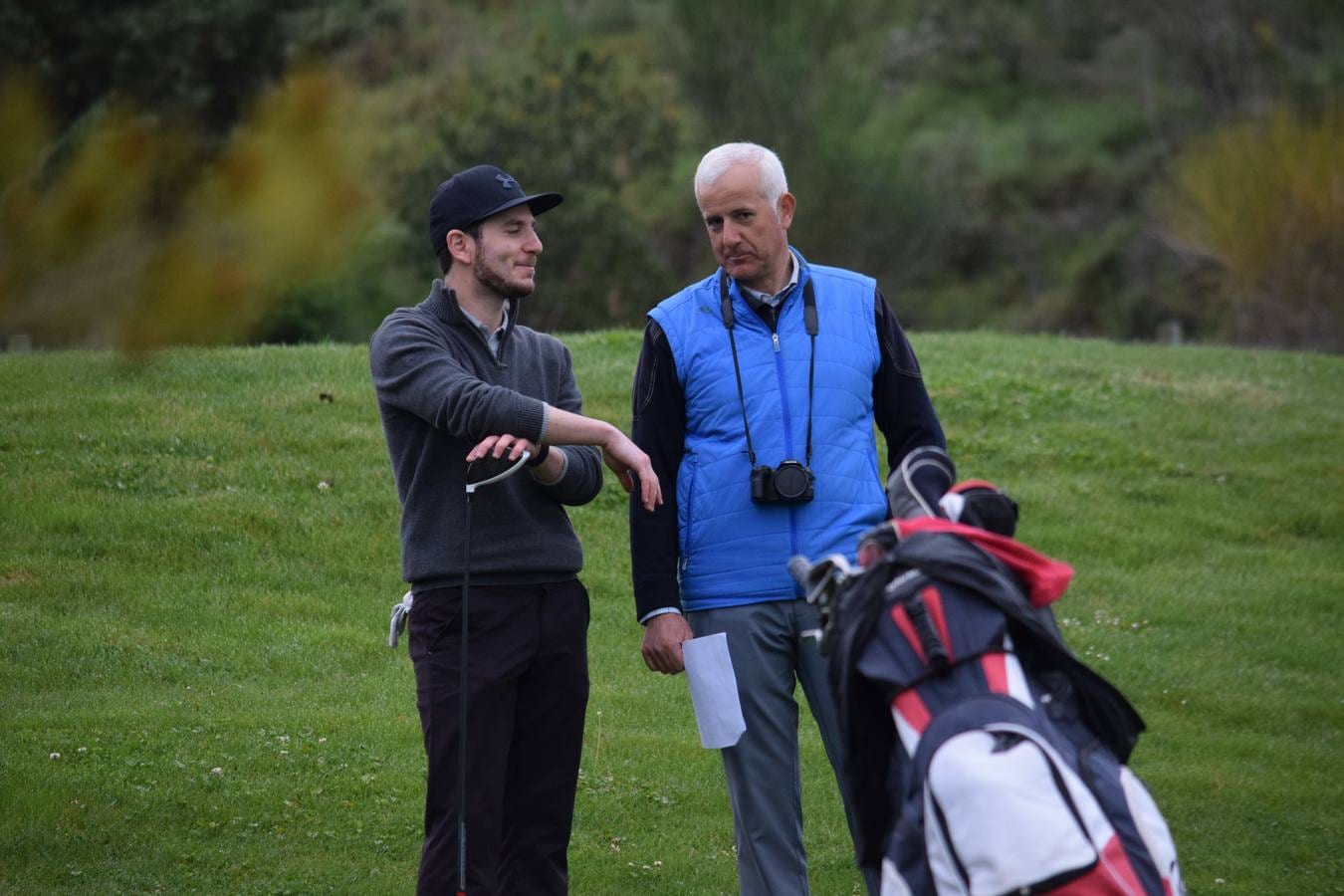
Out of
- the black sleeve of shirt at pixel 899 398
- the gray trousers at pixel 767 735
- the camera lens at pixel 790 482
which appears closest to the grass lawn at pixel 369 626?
the gray trousers at pixel 767 735

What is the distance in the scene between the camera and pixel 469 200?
467 centimetres

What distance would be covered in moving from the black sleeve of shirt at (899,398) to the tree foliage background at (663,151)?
1523 mm

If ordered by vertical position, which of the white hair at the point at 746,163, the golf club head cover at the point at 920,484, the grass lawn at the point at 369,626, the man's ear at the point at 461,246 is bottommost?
the grass lawn at the point at 369,626

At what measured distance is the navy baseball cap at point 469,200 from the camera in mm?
4660

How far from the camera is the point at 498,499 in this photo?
459cm

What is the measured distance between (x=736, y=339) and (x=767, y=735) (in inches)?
43.9

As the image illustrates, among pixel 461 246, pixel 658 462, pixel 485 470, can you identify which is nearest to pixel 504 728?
pixel 485 470

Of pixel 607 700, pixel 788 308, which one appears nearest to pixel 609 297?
pixel 607 700

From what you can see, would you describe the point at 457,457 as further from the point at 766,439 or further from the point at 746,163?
the point at 746,163

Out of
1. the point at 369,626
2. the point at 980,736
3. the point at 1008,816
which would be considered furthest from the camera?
the point at 369,626

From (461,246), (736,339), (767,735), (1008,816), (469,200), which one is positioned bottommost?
(767,735)

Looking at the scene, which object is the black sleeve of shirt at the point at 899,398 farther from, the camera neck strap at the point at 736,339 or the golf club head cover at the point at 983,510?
the golf club head cover at the point at 983,510

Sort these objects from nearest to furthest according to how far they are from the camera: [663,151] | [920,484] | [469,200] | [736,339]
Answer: [920,484] < [469,200] < [736,339] < [663,151]

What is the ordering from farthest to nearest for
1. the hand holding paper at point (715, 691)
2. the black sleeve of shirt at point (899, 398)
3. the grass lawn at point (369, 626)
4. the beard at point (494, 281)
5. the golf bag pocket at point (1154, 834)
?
the grass lawn at point (369, 626)
the black sleeve of shirt at point (899, 398)
the beard at point (494, 281)
the hand holding paper at point (715, 691)
the golf bag pocket at point (1154, 834)
